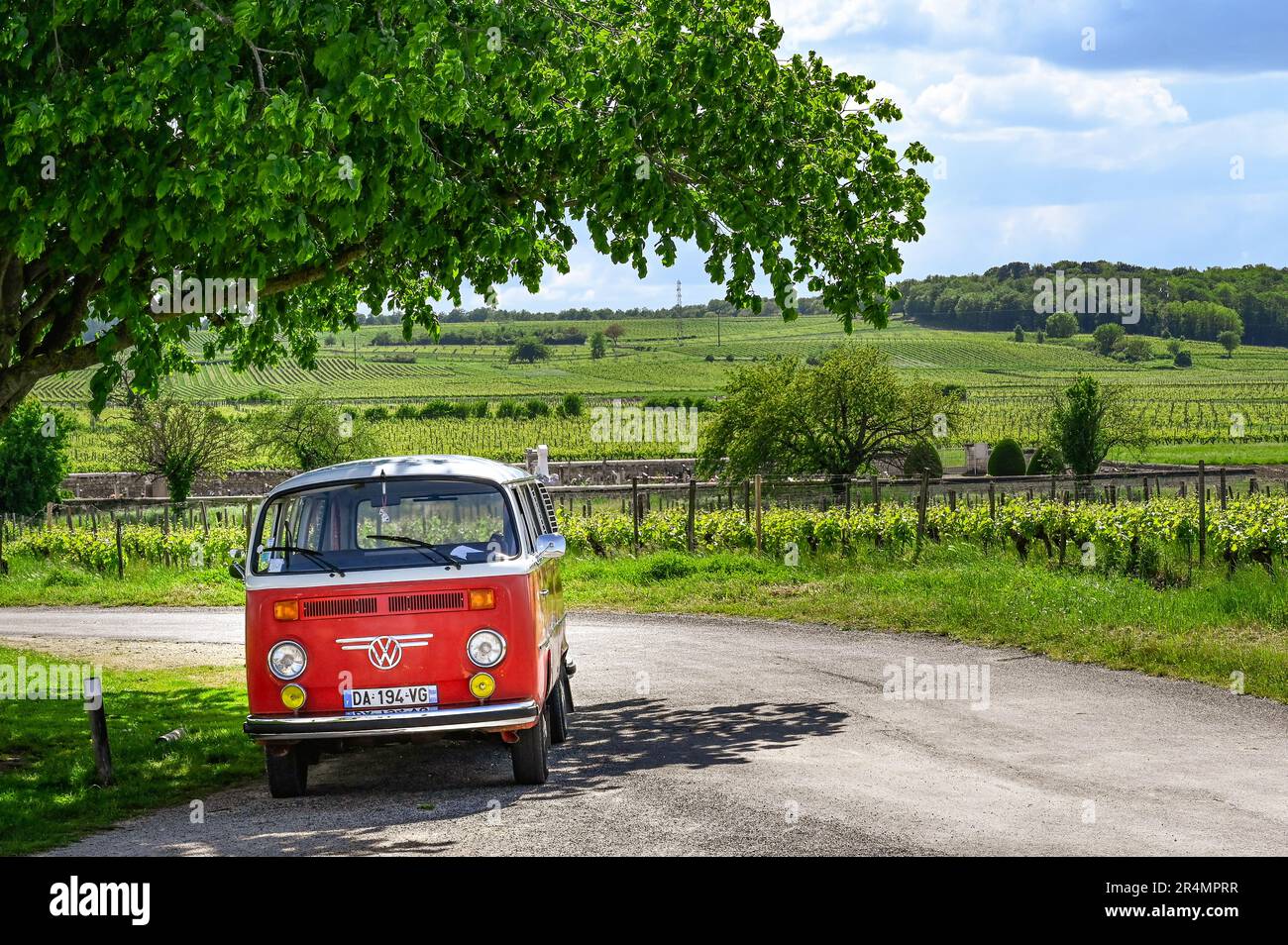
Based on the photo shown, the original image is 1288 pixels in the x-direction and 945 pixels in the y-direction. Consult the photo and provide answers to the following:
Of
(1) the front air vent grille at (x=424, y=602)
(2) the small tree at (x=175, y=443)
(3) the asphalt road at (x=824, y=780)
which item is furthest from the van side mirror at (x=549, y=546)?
(2) the small tree at (x=175, y=443)

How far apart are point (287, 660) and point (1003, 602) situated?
38.1 feet

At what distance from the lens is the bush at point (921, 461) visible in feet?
163

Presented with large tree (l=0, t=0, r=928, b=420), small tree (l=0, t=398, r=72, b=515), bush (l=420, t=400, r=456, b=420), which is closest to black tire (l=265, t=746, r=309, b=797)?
large tree (l=0, t=0, r=928, b=420)

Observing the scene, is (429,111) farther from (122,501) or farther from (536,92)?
(122,501)

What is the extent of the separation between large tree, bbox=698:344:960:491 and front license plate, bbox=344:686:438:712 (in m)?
37.0

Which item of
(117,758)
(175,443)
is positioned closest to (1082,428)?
(175,443)

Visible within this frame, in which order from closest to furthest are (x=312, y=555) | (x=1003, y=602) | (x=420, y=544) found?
(x=312, y=555) → (x=420, y=544) → (x=1003, y=602)

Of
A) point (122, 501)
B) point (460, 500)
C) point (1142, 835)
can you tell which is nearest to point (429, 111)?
point (460, 500)

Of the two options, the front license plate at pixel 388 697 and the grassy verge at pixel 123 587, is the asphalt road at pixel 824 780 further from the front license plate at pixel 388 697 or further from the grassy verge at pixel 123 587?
the grassy verge at pixel 123 587

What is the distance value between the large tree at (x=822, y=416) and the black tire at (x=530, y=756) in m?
36.3

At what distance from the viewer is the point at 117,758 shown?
1163 cm

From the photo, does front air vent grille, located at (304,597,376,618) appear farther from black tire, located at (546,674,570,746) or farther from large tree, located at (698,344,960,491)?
large tree, located at (698,344,960,491)

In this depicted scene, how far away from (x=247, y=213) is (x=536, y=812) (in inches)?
182

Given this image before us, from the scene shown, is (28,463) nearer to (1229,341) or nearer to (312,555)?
(312,555)
